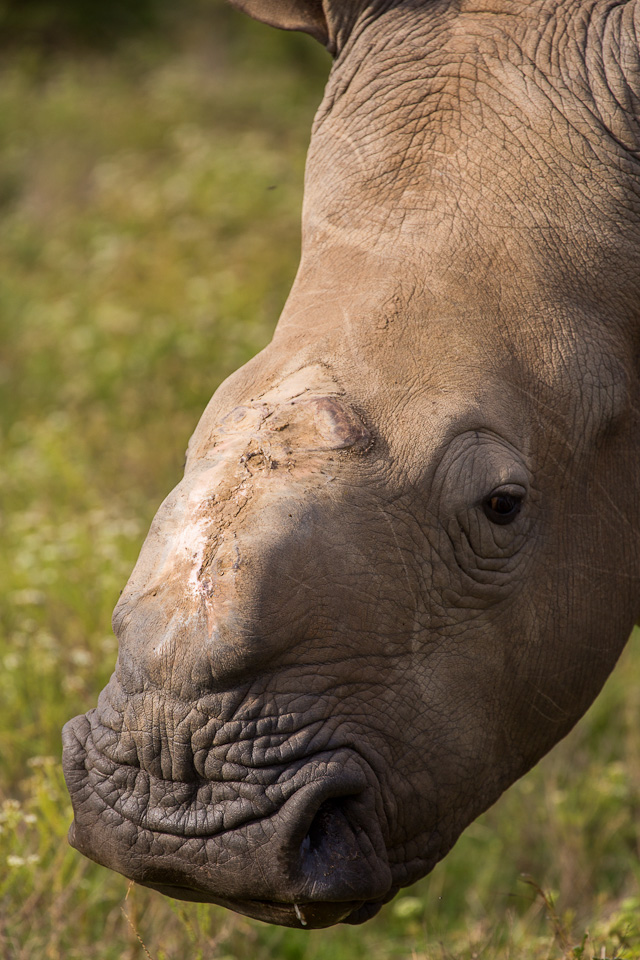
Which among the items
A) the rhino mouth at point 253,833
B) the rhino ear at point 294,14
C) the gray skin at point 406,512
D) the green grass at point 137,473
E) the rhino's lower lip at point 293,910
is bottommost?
the green grass at point 137,473

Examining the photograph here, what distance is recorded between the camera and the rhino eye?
9.21 ft

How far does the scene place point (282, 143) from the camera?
1482 centimetres

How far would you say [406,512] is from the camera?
8.90 feet

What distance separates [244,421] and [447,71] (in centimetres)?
126

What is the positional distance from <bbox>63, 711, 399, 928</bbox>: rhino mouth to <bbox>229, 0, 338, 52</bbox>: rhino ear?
2346mm

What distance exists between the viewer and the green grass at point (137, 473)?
12.3 ft

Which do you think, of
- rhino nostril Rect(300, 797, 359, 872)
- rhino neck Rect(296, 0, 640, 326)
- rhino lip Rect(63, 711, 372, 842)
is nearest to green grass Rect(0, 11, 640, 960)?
rhino lip Rect(63, 711, 372, 842)

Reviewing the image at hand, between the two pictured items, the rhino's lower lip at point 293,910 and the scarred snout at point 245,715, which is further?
the rhino's lower lip at point 293,910

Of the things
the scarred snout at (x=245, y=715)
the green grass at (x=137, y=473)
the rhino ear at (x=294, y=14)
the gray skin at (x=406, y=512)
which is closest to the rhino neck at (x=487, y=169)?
the gray skin at (x=406, y=512)

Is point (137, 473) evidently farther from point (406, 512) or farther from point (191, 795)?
point (191, 795)

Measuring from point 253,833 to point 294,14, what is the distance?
2638mm

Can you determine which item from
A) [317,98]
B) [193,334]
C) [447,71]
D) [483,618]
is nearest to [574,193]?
[447,71]

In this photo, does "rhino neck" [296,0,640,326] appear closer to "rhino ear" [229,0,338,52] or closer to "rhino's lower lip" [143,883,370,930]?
"rhino ear" [229,0,338,52]

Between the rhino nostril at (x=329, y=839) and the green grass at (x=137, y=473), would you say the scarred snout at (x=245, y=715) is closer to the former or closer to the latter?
the rhino nostril at (x=329, y=839)
